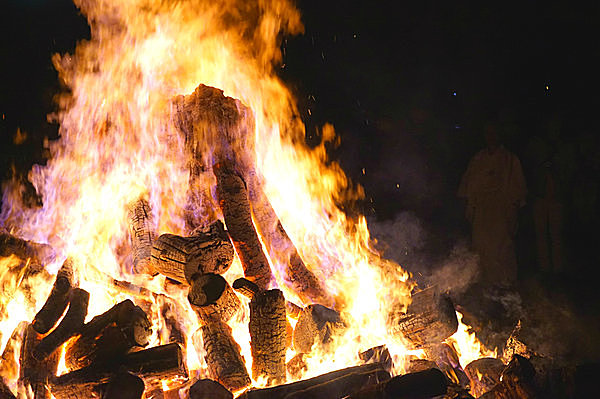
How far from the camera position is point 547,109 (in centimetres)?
754

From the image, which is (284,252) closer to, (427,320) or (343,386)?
(427,320)

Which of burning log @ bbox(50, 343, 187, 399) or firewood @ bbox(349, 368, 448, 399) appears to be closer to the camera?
firewood @ bbox(349, 368, 448, 399)

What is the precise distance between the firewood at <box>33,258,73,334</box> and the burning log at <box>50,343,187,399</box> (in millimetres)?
451

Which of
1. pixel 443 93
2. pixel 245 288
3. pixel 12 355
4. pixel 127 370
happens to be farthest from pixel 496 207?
pixel 12 355

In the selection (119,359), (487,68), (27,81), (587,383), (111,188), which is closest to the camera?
(587,383)

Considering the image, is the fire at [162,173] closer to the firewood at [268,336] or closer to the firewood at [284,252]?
the firewood at [284,252]

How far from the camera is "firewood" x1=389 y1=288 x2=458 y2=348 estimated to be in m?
3.60

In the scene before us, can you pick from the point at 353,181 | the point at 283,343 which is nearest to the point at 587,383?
the point at 283,343

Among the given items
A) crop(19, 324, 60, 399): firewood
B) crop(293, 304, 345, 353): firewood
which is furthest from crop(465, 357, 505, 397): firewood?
crop(19, 324, 60, 399): firewood

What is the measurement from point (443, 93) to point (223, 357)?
651 cm

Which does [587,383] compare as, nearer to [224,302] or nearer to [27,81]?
[224,302]

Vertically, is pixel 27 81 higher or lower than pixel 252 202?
higher

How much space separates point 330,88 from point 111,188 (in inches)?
196

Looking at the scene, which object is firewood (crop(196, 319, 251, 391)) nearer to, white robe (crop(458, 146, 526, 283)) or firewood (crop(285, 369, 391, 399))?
firewood (crop(285, 369, 391, 399))
